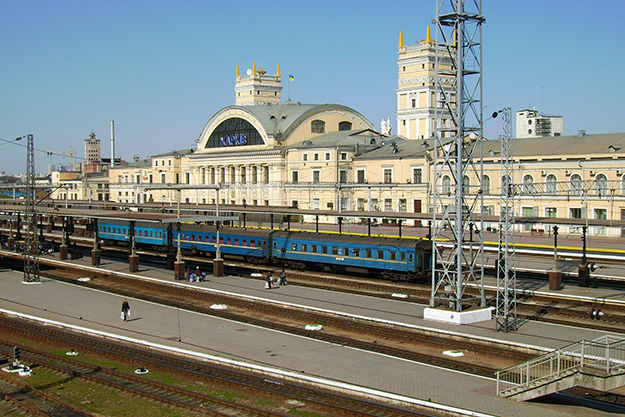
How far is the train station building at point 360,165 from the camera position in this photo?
5825 cm

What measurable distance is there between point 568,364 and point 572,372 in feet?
2.53

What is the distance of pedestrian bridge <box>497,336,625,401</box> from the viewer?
18.6 meters

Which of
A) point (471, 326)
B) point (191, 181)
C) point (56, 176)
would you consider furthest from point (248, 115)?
point (56, 176)

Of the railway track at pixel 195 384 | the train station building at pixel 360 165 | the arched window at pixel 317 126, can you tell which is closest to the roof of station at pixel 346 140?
the train station building at pixel 360 165

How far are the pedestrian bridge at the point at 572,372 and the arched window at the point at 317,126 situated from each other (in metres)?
72.0

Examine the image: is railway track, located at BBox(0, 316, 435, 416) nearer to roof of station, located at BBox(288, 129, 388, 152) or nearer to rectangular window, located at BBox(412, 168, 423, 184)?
rectangular window, located at BBox(412, 168, 423, 184)

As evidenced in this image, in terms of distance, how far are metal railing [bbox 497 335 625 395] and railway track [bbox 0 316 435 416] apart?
364 centimetres

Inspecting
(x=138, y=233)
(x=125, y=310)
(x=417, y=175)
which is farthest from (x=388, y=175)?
(x=125, y=310)

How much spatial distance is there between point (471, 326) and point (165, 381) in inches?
544

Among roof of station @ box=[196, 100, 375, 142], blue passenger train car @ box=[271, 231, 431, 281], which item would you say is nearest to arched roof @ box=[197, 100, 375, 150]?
roof of station @ box=[196, 100, 375, 142]

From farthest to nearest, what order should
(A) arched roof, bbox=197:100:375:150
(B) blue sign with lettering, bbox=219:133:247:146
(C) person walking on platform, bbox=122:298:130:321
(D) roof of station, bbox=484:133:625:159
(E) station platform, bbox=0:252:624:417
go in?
1. (B) blue sign with lettering, bbox=219:133:247:146
2. (A) arched roof, bbox=197:100:375:150
3. (D) roof of station, bbox=484:133:625:159
4. (C) person walking on platform, bbox=122:298:130:321
5. (E) station platform, bbox=0:252:624:417

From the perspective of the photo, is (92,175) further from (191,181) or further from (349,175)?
(349,175)

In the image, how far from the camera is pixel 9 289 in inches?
1607

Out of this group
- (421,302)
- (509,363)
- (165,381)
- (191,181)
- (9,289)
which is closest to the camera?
(165,381)
